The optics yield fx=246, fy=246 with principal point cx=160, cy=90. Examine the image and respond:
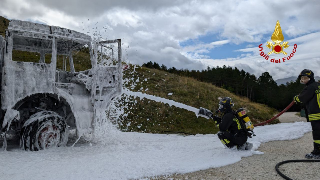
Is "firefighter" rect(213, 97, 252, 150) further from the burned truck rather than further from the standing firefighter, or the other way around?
the burned truck

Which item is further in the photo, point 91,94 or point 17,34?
point 91,94

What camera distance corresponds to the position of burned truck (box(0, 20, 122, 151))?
17.3 ft

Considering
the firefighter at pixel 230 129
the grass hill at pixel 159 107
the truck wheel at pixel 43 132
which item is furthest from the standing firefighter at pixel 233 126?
the truck wheel at pixel 43 132

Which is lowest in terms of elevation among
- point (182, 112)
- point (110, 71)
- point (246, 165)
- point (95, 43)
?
point (246, 165)

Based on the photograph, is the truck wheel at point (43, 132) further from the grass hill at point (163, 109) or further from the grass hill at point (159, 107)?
the grass hill at point (163, 109)

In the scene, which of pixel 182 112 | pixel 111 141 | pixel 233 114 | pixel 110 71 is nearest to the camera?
pixel 233 114

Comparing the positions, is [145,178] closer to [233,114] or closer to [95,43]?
[233,114]

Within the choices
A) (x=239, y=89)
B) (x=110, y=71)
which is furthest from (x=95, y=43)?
(x=239, y=89)

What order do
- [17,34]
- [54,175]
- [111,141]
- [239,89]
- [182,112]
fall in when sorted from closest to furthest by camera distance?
[54,175], [17,34], [111,141], [182,112], [239,89]

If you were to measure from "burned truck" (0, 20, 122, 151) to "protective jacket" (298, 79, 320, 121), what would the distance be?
182 inches

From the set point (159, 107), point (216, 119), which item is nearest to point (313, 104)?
point (216, 119)

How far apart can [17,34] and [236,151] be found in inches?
226

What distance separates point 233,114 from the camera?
5965mm

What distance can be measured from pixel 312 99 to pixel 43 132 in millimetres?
6205
